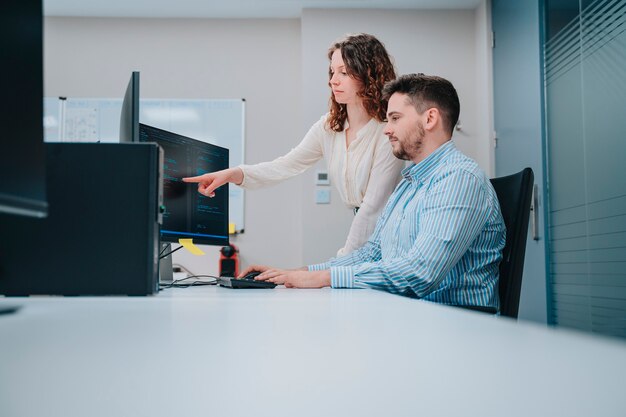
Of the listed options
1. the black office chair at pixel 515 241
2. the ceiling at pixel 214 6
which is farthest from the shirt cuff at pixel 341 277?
the ceiling at pixel 214 6

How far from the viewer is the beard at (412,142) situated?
1.91 meters

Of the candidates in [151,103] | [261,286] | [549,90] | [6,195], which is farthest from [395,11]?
[6,195]

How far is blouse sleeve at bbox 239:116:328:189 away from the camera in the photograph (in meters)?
2.46

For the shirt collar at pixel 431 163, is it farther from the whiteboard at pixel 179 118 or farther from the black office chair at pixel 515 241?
the whiteboard at pixel 179 118

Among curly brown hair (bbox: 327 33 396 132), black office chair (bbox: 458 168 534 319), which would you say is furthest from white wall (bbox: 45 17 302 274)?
black office chair (bbox: 458 168 534 319)

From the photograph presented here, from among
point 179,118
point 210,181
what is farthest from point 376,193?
point 179,118

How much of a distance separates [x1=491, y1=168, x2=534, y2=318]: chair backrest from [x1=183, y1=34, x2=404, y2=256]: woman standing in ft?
2.06

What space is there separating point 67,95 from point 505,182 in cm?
356

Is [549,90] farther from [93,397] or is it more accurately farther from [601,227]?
[93,397]

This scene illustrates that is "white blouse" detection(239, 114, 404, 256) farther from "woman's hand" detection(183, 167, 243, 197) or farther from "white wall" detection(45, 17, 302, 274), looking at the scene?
"white wall" detection(45, 17, 302, 274)

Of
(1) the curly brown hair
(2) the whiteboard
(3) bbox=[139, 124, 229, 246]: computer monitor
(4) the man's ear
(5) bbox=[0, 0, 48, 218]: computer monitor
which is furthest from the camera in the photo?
(2) the whiteboard

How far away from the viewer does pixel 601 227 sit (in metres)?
2.58

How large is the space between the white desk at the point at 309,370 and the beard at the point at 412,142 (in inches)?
54.8

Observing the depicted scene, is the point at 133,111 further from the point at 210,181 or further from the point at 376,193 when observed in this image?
the point at 376,193
